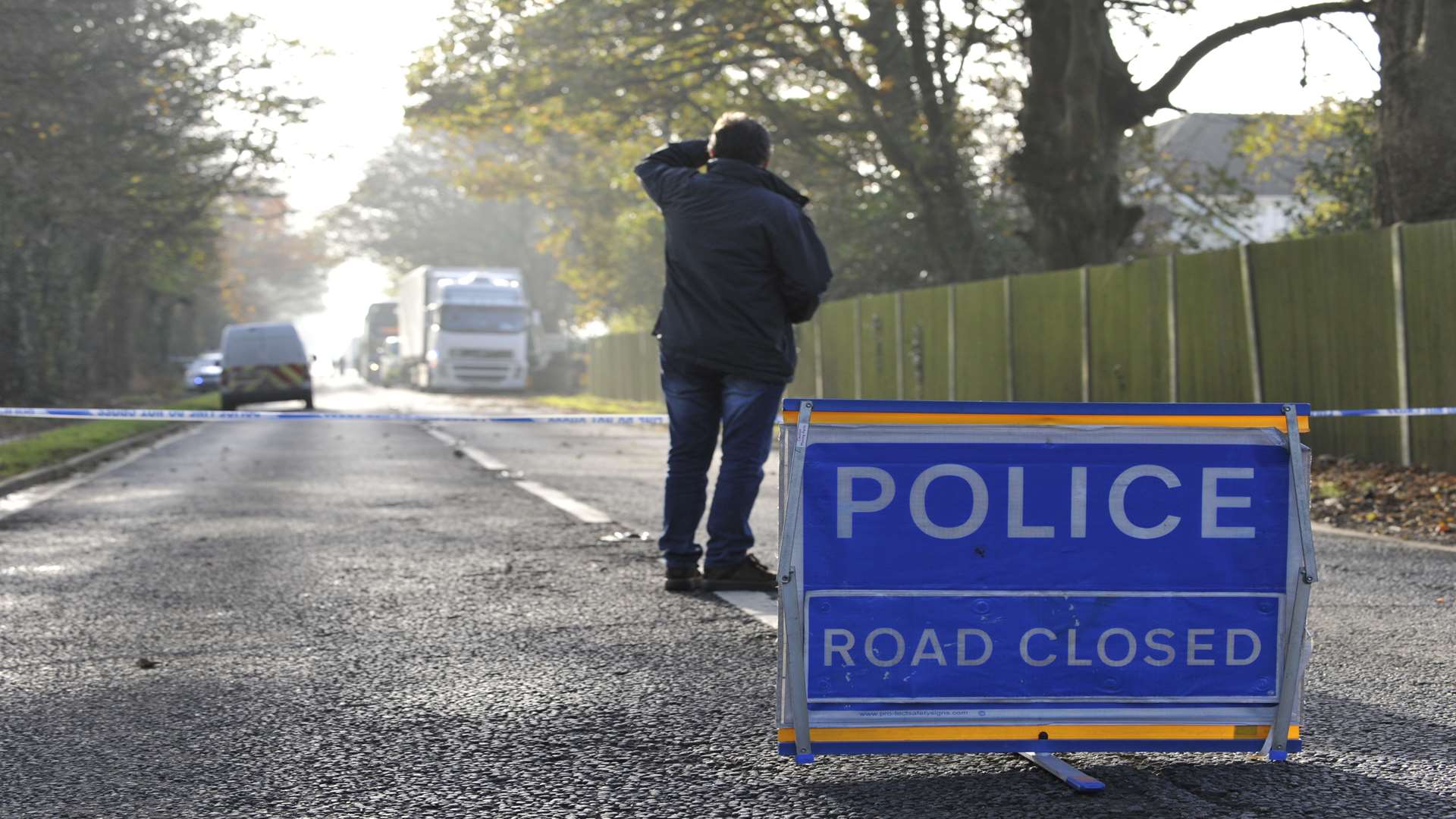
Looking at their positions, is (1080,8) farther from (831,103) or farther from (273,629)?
(273,629)

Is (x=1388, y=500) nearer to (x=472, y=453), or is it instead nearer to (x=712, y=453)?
(x=712, y=453)

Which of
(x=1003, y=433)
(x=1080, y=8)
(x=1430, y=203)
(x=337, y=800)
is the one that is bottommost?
(x=337, y=800)

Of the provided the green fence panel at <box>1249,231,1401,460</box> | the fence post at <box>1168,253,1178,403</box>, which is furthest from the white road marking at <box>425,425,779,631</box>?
the fence post at <box>1168,253,1178,403</box>

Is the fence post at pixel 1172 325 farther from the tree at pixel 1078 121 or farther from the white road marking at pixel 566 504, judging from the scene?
the white road marking at pixel 566 504

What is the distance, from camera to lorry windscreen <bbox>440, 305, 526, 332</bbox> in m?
50.2

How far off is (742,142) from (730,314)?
69 cm

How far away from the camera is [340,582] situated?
774 centimetres

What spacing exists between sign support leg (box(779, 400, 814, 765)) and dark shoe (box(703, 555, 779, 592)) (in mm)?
2965

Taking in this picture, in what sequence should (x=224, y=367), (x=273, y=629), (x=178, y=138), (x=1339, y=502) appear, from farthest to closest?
(x=224, y=367) → (x=178, y=138) → (x=1339, y=502) → (x=273, y=629)

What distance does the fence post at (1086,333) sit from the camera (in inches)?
747

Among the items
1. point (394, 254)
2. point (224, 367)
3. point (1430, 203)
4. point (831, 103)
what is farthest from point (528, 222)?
point (1430, 203)

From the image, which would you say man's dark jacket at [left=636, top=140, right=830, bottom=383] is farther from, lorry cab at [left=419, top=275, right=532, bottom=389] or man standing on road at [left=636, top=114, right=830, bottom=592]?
lorry cab at [left=419, top=275, right=532, bottom=389]

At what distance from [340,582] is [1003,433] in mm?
4415

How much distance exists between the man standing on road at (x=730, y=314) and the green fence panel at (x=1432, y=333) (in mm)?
7355
